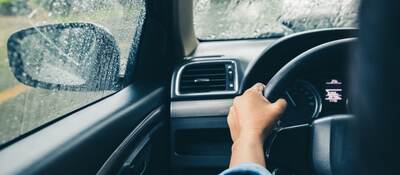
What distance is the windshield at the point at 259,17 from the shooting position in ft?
10.0

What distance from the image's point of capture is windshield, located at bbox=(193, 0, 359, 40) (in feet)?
10.0

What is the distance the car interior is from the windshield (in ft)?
0.21

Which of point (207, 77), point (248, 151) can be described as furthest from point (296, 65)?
point (207, 77)

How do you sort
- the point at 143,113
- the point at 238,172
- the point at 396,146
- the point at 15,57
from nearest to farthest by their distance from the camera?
the point at 396,146
the point at 238,172
the point at 15,57
the point at 143,113

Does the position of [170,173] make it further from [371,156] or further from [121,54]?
[371,156]

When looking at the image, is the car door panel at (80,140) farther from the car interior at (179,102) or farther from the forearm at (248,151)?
the forearm at (248,151)

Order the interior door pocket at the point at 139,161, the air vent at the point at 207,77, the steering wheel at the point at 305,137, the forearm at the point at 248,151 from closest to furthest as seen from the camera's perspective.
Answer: the forearm at the point at 248,151 < the steering wheel at the point at 305,137 < the interior door pocket at the point at 139,161 < the air vent at the point at 207,77

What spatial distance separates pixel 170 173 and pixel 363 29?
237cm

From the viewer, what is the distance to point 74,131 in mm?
1722

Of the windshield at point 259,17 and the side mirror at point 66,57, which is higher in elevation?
the windshield at point 259,17

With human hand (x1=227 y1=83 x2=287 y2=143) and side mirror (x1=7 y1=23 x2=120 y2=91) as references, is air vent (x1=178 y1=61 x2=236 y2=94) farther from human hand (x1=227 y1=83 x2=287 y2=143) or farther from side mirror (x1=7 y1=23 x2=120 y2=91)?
human hand (x1=227 y1=83 x2=287 y2=143)

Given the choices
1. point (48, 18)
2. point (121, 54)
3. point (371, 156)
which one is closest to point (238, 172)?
point (371, 156)

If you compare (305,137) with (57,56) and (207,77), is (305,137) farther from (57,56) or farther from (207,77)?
(207,77)

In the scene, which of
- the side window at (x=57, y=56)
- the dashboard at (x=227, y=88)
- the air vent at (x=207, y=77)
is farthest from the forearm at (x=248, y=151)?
the air vent at (x=207, y=77)
